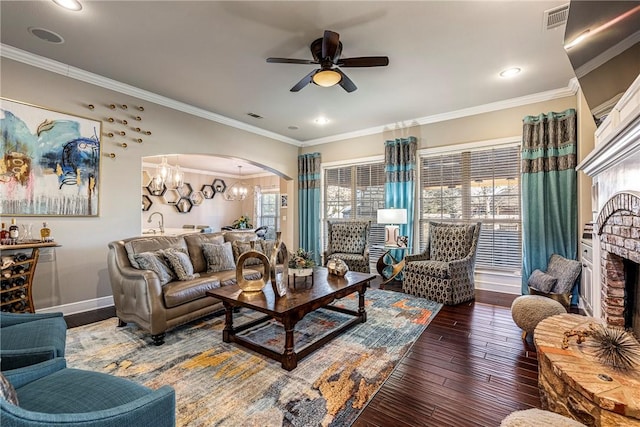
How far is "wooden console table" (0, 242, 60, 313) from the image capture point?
283 cm

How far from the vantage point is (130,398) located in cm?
123

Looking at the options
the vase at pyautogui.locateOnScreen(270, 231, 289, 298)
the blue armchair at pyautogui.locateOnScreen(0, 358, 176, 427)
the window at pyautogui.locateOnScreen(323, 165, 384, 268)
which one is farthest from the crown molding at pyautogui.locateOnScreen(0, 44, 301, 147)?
the blue armchair at pyautogui.locateOnScreen(0, 358, 176, 427)

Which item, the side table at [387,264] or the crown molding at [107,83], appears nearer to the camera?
the crown molding at [107,83]

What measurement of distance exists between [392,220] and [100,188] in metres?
4.36

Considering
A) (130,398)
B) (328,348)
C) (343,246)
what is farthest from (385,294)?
(130,398)

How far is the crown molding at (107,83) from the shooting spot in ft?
10.3

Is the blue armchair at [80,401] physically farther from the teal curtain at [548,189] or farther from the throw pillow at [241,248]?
the teal curtain at [548,189]

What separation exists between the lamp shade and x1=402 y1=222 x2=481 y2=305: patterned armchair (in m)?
0.49

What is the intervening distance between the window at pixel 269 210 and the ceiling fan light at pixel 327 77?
747 centimetres

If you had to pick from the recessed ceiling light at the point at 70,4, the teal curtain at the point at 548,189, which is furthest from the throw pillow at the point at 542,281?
the recessed ceiling light at the point at 70,4

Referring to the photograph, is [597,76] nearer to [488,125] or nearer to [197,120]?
[488,125]

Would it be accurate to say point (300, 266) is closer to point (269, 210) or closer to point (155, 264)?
Result: point (155, 264)

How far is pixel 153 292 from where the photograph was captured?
2.73 metres

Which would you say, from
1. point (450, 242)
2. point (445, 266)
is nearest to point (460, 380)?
point (445, 266)
